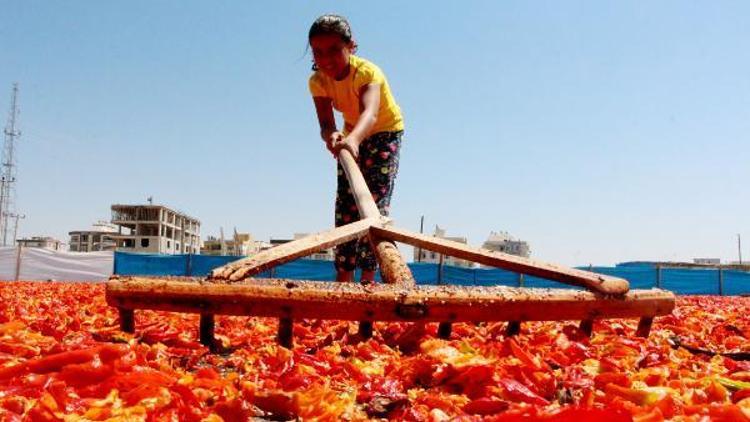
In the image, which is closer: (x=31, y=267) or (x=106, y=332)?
(x=106, y=332)

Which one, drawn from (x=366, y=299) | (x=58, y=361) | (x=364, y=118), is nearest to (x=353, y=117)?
(x=364, y=118)

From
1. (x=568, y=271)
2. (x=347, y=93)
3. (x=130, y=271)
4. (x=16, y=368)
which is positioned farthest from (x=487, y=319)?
(x=130, y=271)

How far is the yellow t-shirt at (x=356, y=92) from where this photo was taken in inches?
181

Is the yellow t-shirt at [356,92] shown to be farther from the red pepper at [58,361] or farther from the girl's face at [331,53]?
the red pepper at [58,361]

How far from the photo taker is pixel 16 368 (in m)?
1.85

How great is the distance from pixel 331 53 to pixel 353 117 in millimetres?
770

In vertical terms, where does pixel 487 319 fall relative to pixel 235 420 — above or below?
above

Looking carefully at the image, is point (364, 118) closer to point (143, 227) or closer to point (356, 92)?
point (356, 92)

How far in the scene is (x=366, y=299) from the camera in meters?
2.22

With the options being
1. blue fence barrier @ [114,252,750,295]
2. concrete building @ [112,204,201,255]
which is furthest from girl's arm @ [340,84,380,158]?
concrete building @ [112,204,201,255]

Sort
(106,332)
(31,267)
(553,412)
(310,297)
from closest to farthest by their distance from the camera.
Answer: (553,412), (310,297), (106,332), (31,267)

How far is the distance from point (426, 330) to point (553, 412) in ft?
4.87

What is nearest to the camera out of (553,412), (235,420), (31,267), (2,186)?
(553,412)

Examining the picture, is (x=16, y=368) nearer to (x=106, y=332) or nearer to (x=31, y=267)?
(x=106, y=332)
